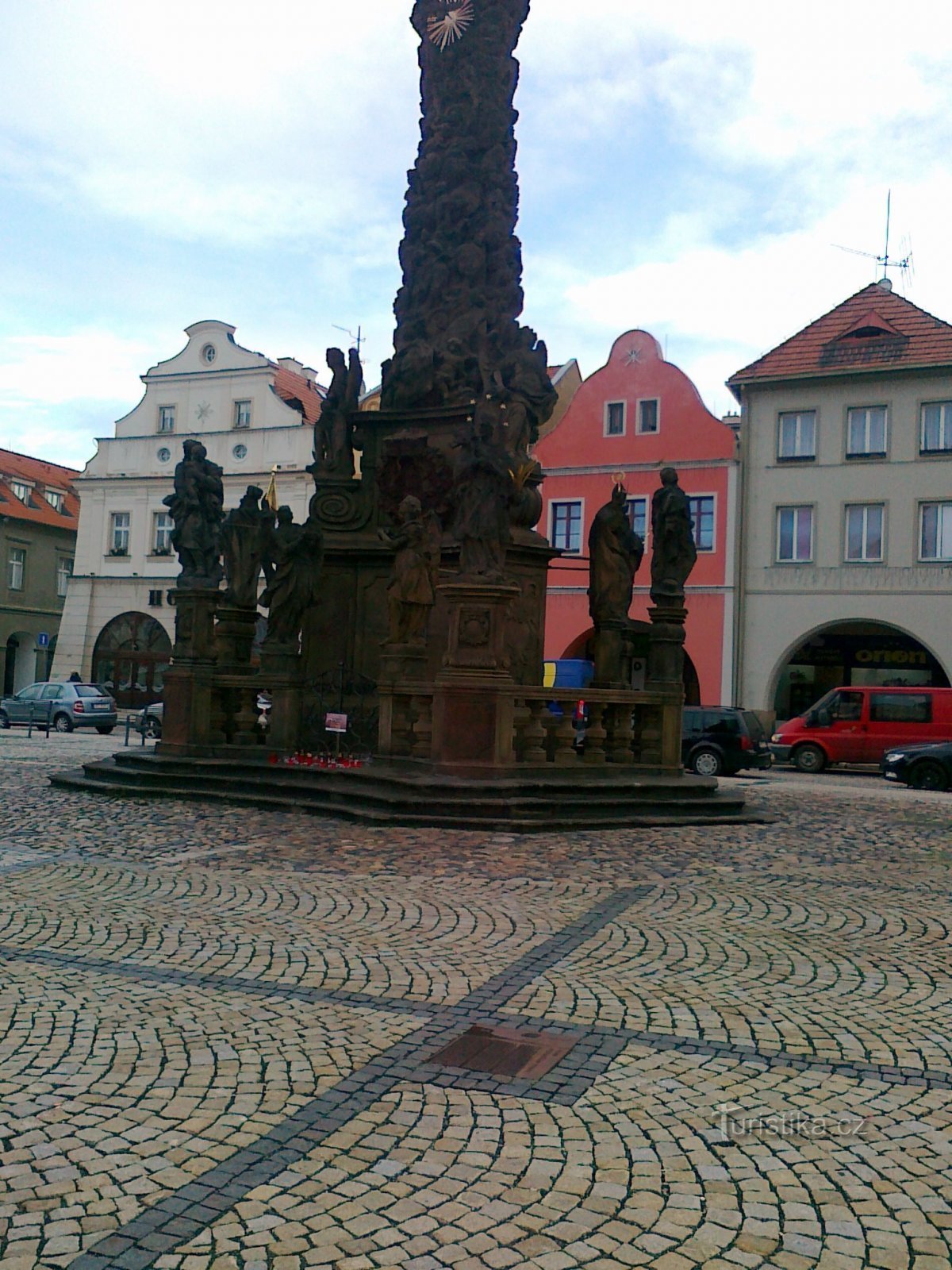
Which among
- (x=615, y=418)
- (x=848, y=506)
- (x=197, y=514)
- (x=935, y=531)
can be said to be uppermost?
(x=615, y=418)

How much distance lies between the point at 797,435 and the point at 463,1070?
1308 inches

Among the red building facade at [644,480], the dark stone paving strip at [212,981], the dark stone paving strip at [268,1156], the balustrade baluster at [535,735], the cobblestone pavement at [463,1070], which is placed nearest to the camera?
the dark stone paving strip at [268,1156]

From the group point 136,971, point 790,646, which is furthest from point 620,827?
point 790,646

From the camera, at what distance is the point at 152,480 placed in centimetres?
4759

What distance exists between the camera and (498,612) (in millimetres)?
12531

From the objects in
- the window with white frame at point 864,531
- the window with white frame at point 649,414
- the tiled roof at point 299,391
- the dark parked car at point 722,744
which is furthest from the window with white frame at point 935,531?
the tiled roof at point 299,391

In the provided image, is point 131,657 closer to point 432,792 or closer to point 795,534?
point 795,534

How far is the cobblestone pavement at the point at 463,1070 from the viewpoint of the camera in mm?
3369

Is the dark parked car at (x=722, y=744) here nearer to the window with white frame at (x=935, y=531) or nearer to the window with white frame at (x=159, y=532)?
the window with white frame at (x=935, y=531)

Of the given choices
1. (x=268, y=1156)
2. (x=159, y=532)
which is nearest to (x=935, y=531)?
(x=159, y=532)

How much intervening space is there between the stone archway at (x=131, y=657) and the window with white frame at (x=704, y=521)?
68.5 feet

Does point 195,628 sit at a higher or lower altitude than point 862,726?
higher

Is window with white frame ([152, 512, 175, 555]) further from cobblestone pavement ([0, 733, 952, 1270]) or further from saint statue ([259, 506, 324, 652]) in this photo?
cobblestone pavement ([0, 733, 952, 1270])

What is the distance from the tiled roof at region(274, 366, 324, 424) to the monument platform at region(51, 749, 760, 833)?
33.3 m
